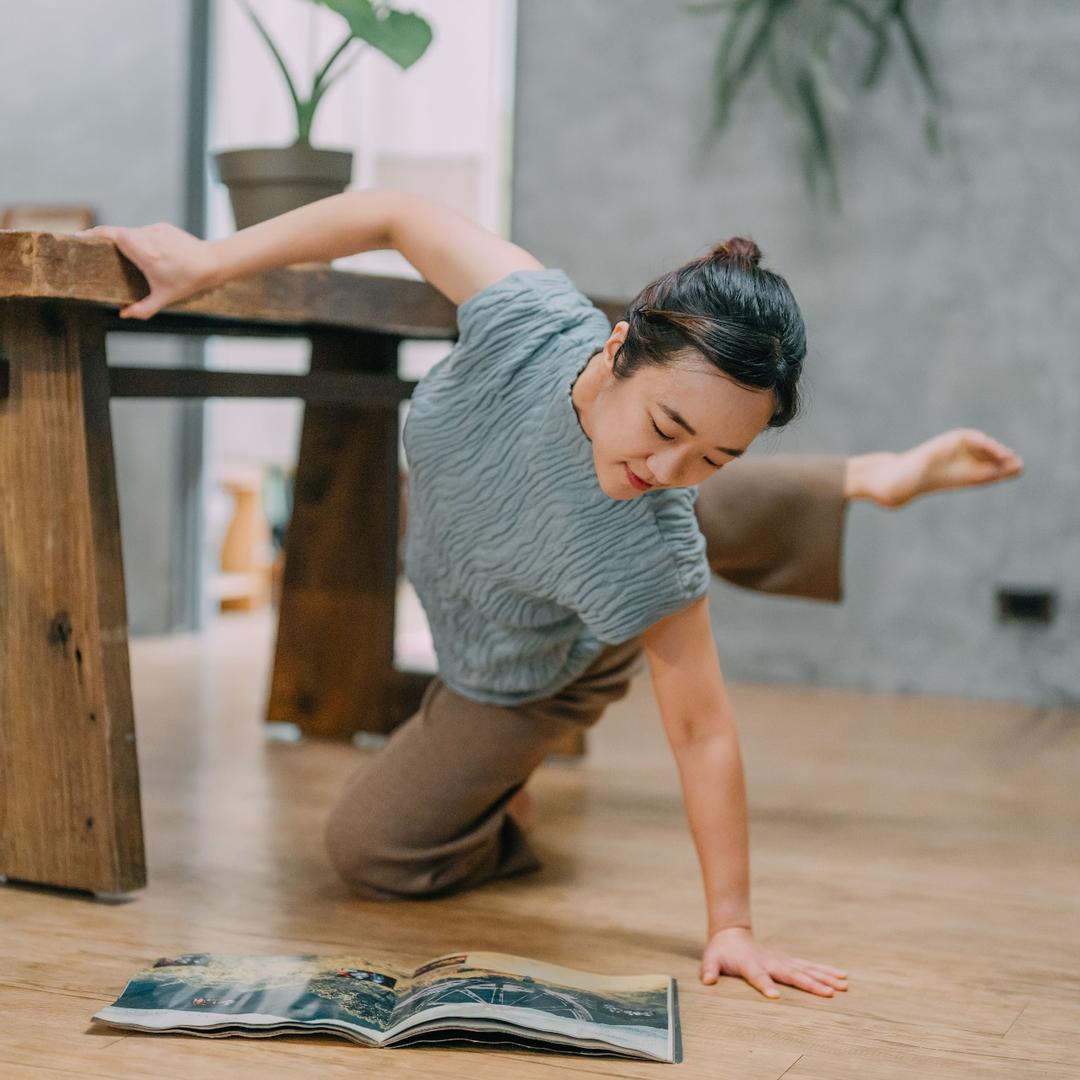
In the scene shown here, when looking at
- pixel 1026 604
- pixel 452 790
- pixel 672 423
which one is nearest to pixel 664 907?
pixel 452 790

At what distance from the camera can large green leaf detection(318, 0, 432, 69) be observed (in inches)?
68.9

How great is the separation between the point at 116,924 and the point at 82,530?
0.38 m

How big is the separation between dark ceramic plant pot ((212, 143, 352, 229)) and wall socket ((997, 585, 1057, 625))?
1.69 meters

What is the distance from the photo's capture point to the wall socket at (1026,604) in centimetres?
291

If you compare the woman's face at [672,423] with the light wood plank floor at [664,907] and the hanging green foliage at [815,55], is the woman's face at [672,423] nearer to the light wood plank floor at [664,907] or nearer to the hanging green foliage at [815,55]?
the light wood plank floor at [664,907]

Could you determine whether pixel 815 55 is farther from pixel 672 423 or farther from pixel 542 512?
pixel 672 423

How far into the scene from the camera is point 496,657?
4.96 feet

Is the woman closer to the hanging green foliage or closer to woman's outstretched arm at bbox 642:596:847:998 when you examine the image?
woman's outstretched arm at bbox 642:596:847:998

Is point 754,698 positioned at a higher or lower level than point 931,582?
lower

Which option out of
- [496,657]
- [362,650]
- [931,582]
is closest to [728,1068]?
[496,657]

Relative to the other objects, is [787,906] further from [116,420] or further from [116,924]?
[116,420]

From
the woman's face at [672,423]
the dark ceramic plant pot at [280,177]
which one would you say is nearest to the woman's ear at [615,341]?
the woman's face at [672,423]

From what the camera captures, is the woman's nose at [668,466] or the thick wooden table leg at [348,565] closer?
the woman's nose at [668,466]

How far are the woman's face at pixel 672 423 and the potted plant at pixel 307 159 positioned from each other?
744 mm
